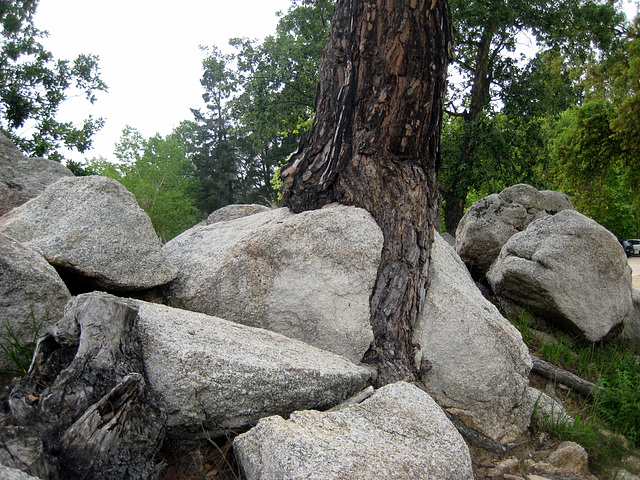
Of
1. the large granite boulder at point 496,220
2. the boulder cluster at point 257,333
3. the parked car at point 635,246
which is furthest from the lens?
the parked car at point 635,246

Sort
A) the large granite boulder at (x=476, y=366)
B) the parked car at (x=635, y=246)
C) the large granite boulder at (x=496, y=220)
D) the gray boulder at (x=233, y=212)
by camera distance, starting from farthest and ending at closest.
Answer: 1. the parked car at (x=635, y=246)
2. the large granite boulder at (x=496, y=220)
3. the gray boulder at (x=233, y=212)
4. the large granite boulder at (x=476, y=366)

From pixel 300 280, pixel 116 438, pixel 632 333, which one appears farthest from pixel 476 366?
pixel 632 333

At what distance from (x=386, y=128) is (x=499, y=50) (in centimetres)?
1169

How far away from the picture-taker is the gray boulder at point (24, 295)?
10.0 ft

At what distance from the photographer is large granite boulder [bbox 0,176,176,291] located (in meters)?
3.61

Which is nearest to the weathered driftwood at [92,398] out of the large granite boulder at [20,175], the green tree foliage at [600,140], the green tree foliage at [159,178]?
the large granite boulder at [20,175]

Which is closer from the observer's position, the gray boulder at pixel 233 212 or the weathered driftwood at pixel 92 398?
the weathered driftwood at pixel 92 398

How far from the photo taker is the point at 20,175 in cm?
556

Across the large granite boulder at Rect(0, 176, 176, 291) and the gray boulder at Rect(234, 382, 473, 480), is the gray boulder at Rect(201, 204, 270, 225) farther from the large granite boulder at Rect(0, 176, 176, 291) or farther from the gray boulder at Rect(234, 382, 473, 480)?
the gray boulder at Rect(234, 382, 473, 480)

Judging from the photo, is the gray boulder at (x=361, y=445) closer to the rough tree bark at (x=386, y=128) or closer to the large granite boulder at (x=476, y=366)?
the large granite boulder at (x=476, y=366)

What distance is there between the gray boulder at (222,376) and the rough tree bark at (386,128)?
4.18ft

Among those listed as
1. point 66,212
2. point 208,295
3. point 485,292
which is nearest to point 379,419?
point 208,295

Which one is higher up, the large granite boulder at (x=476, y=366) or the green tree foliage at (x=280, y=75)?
the green tree foliage at (x=280, y=75)

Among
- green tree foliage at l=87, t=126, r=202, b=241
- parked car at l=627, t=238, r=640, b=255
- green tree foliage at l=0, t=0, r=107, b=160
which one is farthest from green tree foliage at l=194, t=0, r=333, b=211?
parked car at l=627, t=238, r=640, b=255
